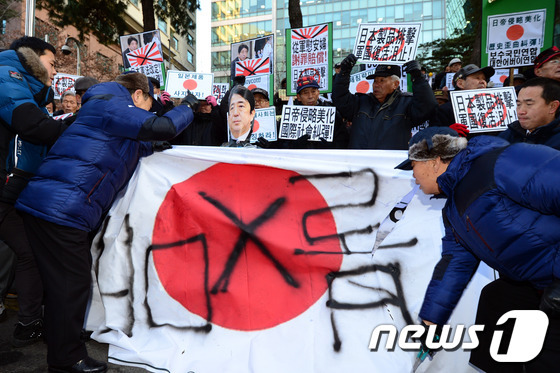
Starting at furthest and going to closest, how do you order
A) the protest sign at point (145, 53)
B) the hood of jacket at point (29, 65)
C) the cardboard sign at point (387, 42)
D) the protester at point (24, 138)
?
the protest sign at point (145, 53) < the cardboard sign at point (387, 42) < the hood of jacket at point (29, 65) < the protester at point (24, 138)

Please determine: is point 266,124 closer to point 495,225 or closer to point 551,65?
point 551,65

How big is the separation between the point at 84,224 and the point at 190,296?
0.74 m

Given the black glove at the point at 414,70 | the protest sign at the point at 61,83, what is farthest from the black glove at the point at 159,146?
the protest sign at the point at 61,83

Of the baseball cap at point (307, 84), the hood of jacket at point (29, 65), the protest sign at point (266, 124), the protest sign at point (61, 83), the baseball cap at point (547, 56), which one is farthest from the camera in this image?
the protest sign at point (61, 83)

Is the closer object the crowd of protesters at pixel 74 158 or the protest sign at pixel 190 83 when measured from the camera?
the crowd of protesters at pixel 74 158

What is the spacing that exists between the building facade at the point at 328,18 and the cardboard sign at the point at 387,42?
123 feet

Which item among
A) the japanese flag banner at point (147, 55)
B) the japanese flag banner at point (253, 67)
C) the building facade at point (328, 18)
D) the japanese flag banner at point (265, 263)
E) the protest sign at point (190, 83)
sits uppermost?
the building facade at point (328, 18)

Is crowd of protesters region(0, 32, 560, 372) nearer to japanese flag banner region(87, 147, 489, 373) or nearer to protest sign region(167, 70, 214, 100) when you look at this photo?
japanese flag banner region(87, 147, 489, 373)

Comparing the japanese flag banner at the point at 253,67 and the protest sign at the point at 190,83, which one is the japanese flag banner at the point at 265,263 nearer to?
the protest sign at the point at 190,83

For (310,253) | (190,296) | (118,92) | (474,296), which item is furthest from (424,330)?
(118,92)

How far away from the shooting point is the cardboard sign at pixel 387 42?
146 inches

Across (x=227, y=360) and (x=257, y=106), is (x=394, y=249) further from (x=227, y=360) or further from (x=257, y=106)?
(x=257, y=106)

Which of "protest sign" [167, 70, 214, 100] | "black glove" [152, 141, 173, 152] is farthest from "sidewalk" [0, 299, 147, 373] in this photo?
"protest sign" [167, 70, 214, 100]

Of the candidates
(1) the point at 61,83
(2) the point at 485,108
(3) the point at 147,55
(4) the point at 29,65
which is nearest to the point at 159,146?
(4) the point at 29,65
